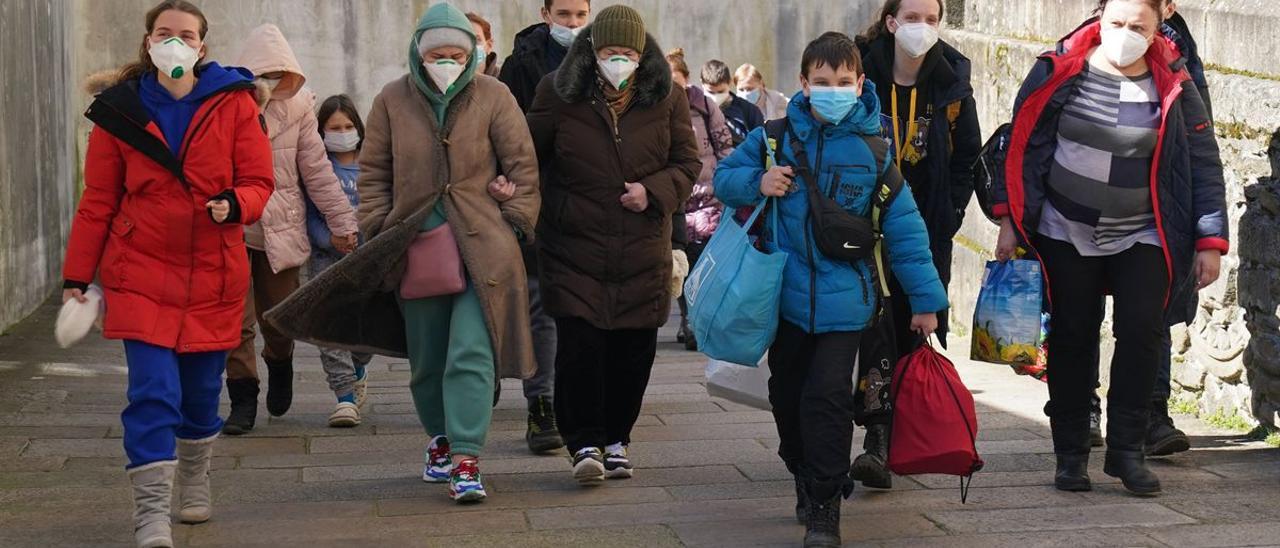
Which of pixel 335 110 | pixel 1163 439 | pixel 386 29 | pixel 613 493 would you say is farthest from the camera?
pixel 386 29

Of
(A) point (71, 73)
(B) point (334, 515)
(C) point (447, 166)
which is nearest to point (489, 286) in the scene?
(C) point (447, 166)

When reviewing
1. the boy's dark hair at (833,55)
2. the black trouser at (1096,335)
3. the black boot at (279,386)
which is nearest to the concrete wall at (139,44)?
the black boot at (279,386)

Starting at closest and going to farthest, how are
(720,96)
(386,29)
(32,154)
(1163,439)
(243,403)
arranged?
1. (1163,439)
2. (243,403)
3. (32,154)
4. (720,96)
5. (386,29)

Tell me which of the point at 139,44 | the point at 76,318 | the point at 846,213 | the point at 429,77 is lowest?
the point at 76,318

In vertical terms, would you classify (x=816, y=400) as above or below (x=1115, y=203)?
below

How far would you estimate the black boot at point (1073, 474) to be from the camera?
6.27 meters

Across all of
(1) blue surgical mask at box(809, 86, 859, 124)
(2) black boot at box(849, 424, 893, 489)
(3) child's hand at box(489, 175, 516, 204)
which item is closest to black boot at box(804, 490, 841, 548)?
(2) black boot at box(849, 424, 893, 489)

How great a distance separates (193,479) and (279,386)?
2.12 meters

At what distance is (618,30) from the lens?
6293mm

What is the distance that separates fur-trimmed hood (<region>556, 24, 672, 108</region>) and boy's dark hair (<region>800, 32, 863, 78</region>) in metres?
0.88

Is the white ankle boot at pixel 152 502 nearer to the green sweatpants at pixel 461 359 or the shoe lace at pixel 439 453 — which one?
the green sweatpants at pixel 461 359

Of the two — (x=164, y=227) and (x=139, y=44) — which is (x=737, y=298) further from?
(x=139, y=44)

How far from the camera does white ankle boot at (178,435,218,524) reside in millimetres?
5836

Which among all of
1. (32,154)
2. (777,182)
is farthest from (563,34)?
(32,154)
